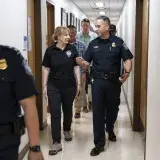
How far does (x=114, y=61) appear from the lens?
155 inches

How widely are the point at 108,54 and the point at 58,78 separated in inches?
26.3

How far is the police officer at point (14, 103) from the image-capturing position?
183 cm

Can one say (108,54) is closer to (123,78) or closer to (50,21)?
(123,78)

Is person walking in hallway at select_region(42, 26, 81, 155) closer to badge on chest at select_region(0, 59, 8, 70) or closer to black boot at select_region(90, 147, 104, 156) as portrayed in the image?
black boot at select_region(90, 147, 104, 156)

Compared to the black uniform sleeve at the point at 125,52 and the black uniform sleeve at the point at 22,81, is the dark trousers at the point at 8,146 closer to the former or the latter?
the black uniform sleeve at the point at 22,81

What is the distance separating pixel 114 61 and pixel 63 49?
64cm

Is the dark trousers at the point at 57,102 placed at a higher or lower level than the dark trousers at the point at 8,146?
lower

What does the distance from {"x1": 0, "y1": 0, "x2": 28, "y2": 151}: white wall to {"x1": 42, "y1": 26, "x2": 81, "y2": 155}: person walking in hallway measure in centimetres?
35

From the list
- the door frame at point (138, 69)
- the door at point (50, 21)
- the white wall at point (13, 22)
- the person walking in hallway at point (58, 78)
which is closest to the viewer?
the white wall at point (13, 22)

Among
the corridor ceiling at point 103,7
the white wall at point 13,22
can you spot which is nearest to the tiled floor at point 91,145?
the white wall at point 13,22

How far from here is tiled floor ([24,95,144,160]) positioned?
13.0 feet

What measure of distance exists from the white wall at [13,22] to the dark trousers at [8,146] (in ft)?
4.64

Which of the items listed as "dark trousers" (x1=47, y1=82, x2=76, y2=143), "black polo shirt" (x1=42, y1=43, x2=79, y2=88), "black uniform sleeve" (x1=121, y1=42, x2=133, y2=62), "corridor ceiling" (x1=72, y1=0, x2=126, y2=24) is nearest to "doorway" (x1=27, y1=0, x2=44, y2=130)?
"black polo shirt" (x1=42, y1=43, x2=79, y2=88)

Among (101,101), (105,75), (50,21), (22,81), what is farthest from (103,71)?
(50,21)
